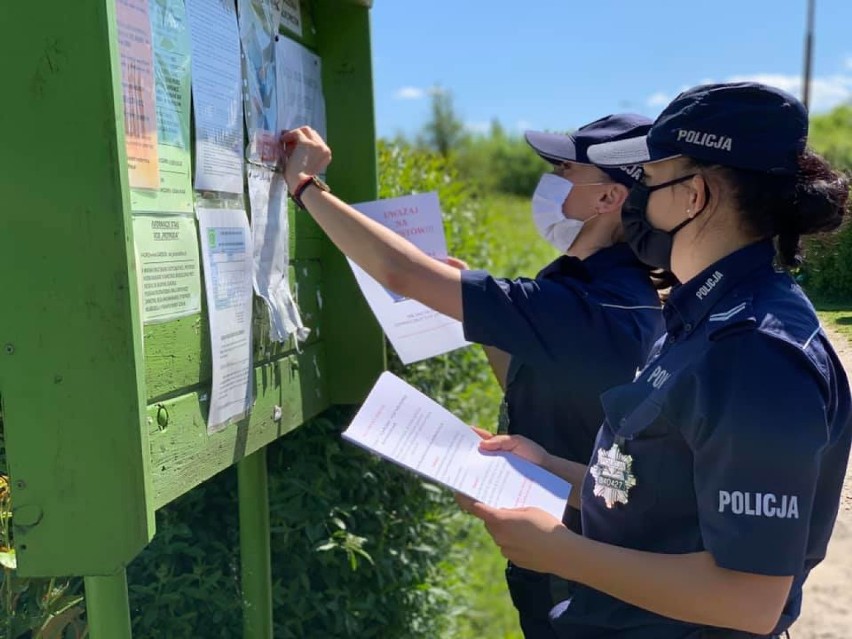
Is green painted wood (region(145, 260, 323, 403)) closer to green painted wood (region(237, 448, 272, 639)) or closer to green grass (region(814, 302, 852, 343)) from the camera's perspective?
green painted wood (region(237, 448, 272, 639))

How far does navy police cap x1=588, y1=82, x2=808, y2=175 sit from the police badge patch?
53cm

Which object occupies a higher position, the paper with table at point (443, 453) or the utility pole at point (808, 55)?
the utility pole at point (808, 55)

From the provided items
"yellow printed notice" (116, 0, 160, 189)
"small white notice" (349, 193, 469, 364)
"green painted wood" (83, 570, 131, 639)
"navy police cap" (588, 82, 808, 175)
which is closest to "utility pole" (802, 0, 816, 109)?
"navy police cap" (588, 82, 808, 175)

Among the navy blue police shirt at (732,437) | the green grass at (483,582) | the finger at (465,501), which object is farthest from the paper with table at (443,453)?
the green grass at (483,582)

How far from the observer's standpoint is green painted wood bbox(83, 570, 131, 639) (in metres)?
1.44

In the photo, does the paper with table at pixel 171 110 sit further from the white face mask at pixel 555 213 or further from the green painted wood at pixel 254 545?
the white face mask at pixel 555 213

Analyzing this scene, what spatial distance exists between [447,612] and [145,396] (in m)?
2.78

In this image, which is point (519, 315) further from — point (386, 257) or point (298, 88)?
point (298, 88)

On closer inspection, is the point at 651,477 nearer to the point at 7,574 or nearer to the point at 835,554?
the point at 835,554

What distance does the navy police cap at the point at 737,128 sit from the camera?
4.65 feet

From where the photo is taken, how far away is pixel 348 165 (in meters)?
2.62

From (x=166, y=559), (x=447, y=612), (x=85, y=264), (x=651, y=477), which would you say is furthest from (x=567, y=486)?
(x=447, y=612)

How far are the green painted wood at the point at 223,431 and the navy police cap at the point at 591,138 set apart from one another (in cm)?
86

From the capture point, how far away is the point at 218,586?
2559 millimetres
